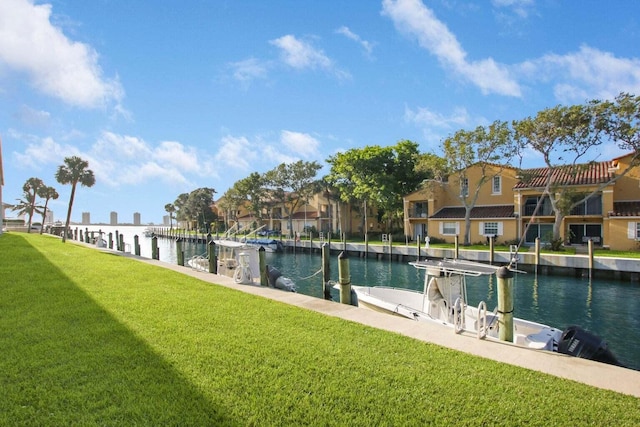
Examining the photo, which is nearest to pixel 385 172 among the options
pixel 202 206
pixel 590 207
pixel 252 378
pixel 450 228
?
pixel 450 228

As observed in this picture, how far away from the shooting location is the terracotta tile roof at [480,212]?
115ft

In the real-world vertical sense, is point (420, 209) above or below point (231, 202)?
below

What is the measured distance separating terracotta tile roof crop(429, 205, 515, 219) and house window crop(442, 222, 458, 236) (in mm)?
682

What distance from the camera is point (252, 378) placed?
180 inches

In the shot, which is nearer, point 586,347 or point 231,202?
point 586,347

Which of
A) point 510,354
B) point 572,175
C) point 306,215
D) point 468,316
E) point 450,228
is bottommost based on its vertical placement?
point 468,316

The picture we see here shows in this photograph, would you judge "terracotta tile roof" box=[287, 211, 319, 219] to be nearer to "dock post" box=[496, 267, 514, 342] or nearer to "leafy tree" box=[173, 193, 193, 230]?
"leafy tree" box=[173, 193, 193, 230]

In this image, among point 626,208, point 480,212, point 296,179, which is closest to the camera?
point 626,208

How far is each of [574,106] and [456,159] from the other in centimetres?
937

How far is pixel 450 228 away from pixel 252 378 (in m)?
35.6

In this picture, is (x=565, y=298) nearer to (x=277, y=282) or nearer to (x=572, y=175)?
(x=277, y=282)

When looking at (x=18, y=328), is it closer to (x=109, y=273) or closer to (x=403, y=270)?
(x=109, y=273)

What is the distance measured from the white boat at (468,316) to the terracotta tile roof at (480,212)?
2673 centimetres

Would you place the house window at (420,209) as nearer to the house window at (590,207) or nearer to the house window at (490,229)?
the house window at (490,229)
